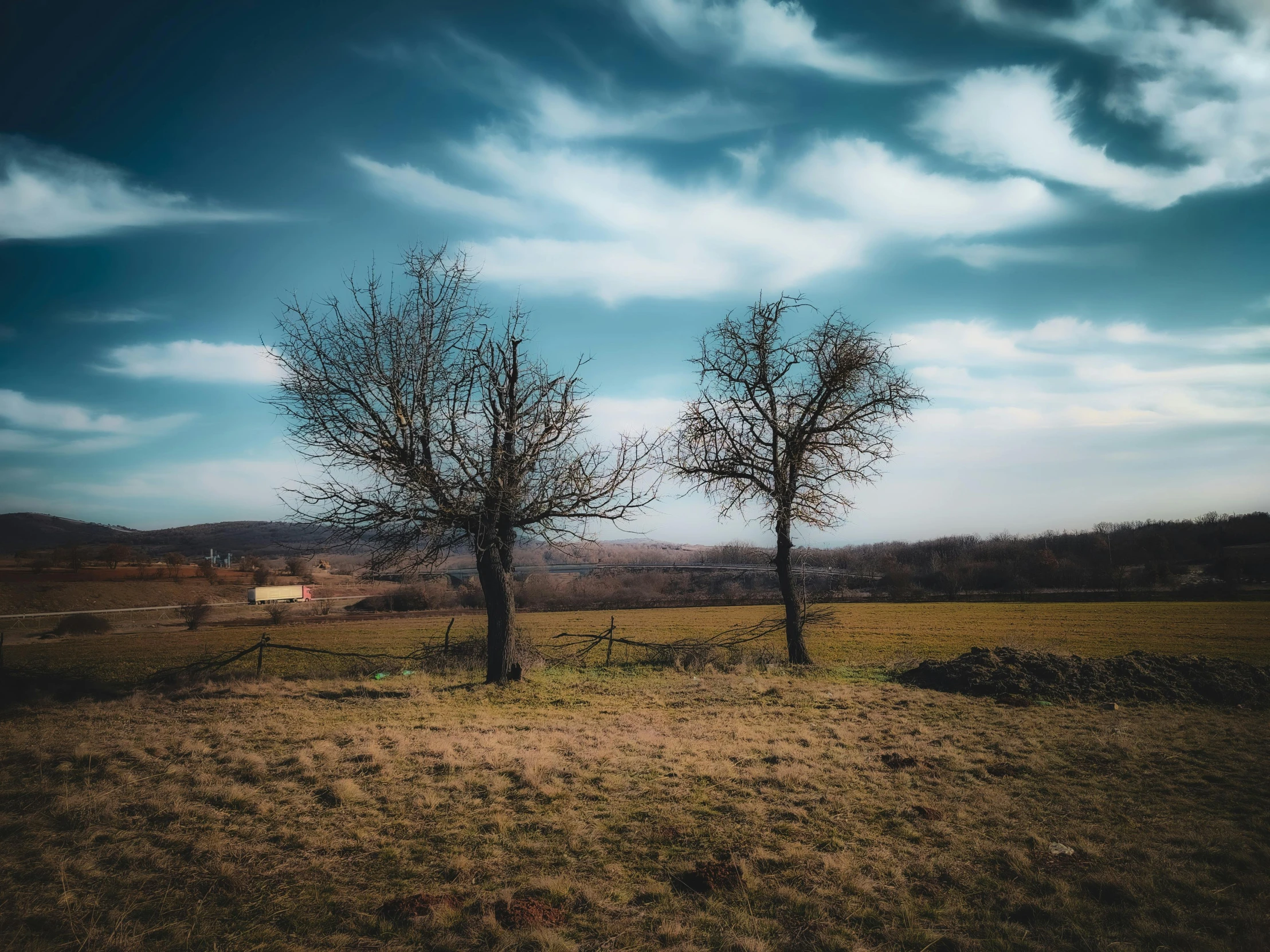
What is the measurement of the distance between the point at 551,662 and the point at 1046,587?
70.0 metres

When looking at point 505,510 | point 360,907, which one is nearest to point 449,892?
point 360,907

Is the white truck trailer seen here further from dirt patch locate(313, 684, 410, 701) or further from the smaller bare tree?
dirt patch locate(313, 684, 410, 701)

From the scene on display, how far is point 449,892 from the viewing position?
197 inches

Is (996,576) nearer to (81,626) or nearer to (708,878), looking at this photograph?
(708,878)

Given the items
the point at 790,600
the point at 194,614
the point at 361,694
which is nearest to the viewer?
the point at 361,694

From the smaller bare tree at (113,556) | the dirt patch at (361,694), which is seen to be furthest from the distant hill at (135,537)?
the dirt patch at (361,694)

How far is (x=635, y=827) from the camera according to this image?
21.1ft

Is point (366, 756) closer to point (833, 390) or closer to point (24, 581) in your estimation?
point (833, 390)

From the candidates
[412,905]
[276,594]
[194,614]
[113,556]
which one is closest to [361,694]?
[412,905]

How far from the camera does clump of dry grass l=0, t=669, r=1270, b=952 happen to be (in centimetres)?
452

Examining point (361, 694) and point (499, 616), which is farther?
point (499, 616)

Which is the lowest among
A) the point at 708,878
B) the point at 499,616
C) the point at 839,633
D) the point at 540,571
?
the point at 540,571

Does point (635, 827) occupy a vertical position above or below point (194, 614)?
above

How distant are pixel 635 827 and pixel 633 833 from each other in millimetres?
184
